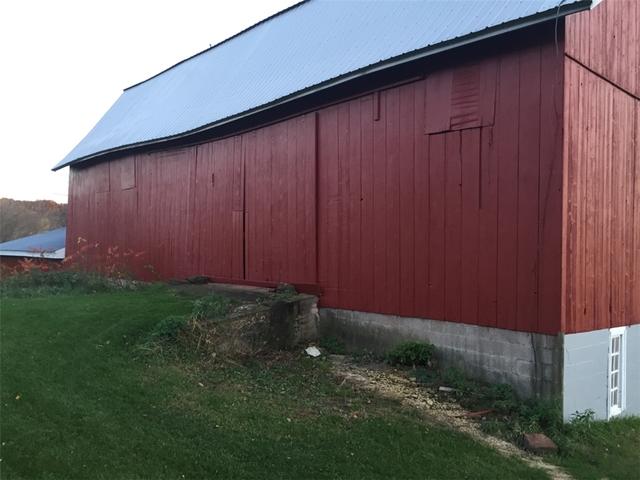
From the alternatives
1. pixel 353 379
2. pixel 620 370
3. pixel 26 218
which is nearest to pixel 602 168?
pixel 620 370

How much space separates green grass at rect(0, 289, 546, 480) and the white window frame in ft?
9.97

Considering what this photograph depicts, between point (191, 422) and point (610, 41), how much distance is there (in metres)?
7.51

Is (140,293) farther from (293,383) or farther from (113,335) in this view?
(293,383)

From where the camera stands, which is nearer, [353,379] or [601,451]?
[601,451]

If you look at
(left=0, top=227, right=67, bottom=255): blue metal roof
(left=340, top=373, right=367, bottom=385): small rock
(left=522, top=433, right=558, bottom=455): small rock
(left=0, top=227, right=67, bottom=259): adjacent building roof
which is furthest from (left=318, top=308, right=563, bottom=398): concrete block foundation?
(left=0, top=227, right=67, bottom=255): blue metal roof

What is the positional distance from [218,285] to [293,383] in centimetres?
520

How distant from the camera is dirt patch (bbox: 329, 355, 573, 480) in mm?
5664

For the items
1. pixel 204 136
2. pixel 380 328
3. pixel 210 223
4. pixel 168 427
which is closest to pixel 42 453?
pixel 168 427

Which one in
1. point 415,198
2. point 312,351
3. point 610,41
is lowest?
point 312,351

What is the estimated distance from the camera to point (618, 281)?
26.8 feet

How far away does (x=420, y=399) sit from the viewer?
22.7 feet

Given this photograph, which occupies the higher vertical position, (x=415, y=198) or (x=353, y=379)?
(x=415, y=198)

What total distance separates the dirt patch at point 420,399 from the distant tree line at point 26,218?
50.0 metres

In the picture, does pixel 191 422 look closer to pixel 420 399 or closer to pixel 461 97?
pixel 420 399
